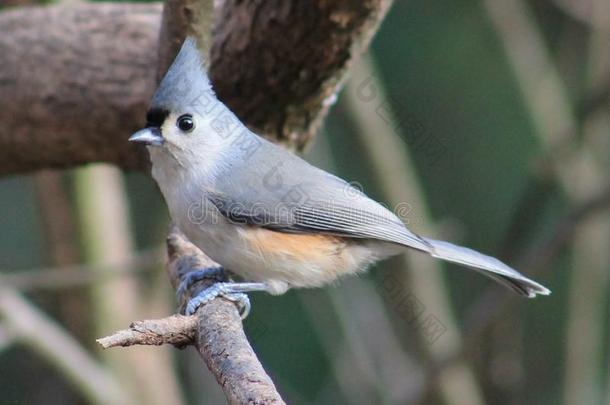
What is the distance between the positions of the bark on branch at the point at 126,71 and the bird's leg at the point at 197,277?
2.39 feet

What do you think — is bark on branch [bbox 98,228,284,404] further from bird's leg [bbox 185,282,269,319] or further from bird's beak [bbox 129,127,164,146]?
bird's beak [bbox 129,127,164,146]

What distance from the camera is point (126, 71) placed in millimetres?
3150

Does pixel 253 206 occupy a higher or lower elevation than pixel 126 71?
lower

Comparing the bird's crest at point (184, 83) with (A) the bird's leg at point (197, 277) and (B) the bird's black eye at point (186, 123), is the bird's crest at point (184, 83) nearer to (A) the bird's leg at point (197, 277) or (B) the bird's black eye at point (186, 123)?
(B) the bird's black eye at point (186, 123)

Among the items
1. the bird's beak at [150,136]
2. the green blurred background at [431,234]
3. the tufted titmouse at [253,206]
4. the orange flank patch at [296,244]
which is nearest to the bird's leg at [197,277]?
the tufted titmouse at [253,206]

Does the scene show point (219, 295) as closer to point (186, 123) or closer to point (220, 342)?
point (220, 342)

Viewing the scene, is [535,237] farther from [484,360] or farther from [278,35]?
[278,35]

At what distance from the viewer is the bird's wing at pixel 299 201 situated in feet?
8.16

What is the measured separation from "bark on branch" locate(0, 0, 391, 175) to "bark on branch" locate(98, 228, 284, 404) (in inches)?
37.6

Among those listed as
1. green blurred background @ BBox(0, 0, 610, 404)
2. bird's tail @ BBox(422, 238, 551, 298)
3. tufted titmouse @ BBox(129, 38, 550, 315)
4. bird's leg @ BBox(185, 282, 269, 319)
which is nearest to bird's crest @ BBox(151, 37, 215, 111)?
tufted titmouse @ BBox(129, 38, 550, 315)

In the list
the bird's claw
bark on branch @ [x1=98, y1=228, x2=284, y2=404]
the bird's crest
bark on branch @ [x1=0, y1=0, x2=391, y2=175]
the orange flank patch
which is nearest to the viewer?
bark on branch @ [x1=98, y1=228, x2=284, y2=404]

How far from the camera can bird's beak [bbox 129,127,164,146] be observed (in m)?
2.37

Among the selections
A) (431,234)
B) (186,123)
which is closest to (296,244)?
(186,123)

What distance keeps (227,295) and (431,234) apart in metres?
1.66
